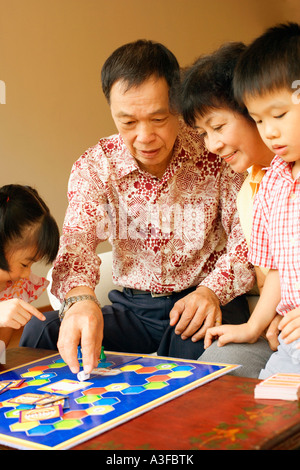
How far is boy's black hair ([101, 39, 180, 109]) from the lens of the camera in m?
1.72

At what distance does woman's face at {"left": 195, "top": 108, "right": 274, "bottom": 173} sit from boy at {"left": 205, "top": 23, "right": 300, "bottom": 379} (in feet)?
0.28

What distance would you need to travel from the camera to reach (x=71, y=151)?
4.44 metres

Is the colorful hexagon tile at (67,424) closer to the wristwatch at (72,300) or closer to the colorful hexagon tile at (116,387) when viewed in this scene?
the colorful hexagon tile at (116,387)

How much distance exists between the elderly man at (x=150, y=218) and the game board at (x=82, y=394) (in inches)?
15.3

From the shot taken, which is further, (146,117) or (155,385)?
(146,117)

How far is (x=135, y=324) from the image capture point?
1907mm

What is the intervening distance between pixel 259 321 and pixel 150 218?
578 millimetres

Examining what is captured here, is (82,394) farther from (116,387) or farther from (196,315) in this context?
(196,315)

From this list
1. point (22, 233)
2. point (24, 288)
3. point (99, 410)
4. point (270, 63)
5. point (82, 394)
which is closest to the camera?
point (99, 410)

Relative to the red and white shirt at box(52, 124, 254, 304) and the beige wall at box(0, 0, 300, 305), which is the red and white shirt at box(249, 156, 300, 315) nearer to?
the red and white shirt at box(52, 124, 254, 304)

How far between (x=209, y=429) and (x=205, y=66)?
3.36 ft

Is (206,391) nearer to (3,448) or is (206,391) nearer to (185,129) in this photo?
(3,448)

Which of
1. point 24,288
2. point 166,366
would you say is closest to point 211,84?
point 166,366

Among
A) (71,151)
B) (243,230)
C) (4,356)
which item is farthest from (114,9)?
(4,356)
